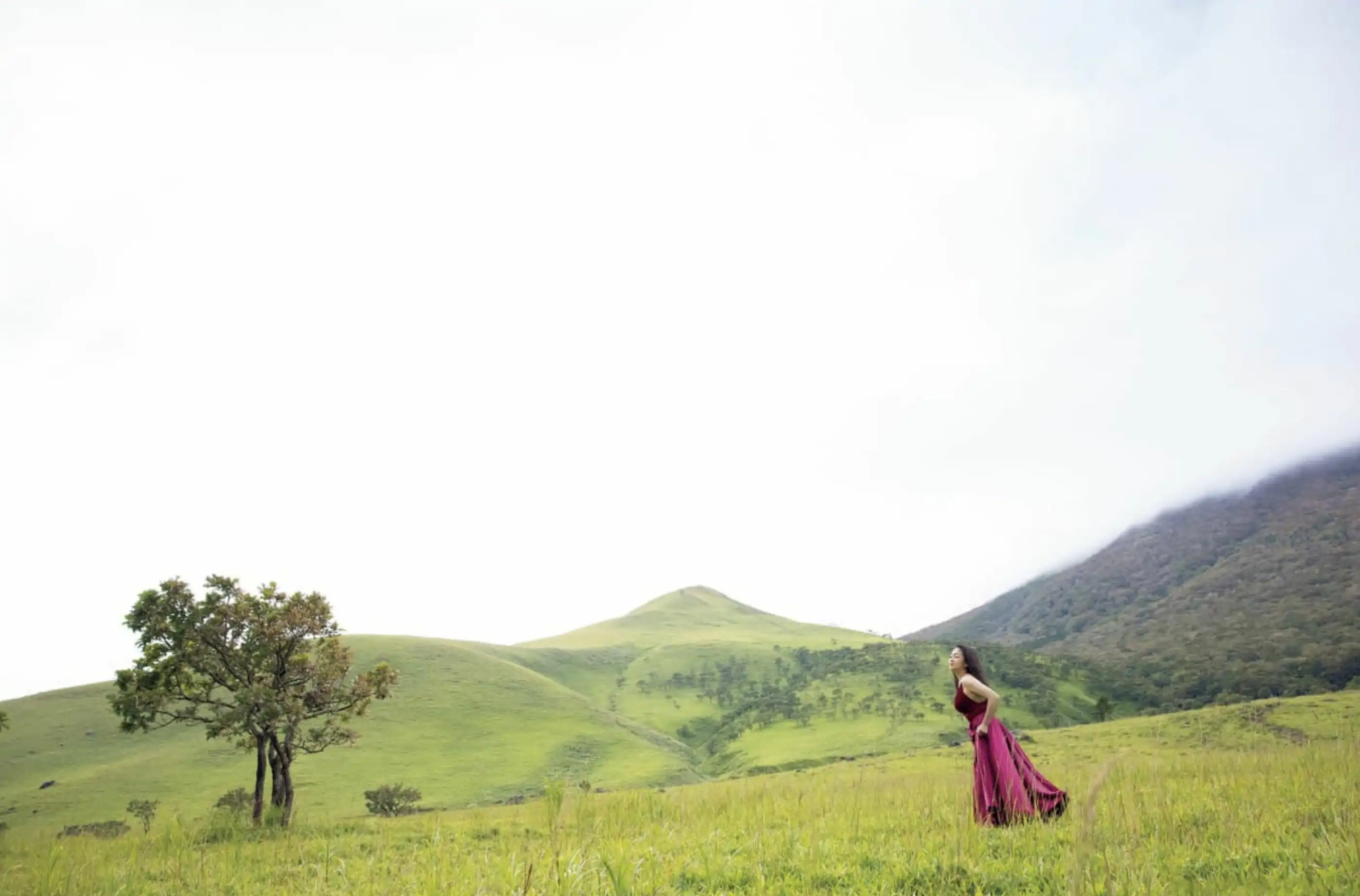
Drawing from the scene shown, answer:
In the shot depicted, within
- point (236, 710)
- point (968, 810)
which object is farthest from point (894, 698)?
point (968, 810)

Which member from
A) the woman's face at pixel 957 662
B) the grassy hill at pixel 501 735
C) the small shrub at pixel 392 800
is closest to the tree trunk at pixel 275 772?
the woman's face at pixel 957 662

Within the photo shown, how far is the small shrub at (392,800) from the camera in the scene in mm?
58991

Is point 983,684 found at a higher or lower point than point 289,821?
higher

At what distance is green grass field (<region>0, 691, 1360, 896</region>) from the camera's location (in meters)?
4.85

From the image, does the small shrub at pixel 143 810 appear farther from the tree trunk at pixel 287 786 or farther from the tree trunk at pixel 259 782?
the tree trunk at pixel 287 786

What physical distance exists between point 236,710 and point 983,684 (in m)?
24.3

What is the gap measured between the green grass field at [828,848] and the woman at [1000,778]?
42 centimetres

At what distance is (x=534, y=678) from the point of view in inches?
5344

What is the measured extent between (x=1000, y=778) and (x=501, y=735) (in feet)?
358

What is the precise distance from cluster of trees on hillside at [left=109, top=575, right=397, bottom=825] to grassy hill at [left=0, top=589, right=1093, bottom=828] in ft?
138

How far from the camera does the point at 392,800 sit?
61.6 meters

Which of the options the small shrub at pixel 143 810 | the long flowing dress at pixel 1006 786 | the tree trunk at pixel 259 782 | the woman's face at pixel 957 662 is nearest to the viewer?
the long flowing dress at pixel 1006 786

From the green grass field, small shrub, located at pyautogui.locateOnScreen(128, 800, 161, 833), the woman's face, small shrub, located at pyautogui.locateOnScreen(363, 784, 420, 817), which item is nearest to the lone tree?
the green grass field

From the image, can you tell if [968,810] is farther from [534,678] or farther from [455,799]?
[534,678]
